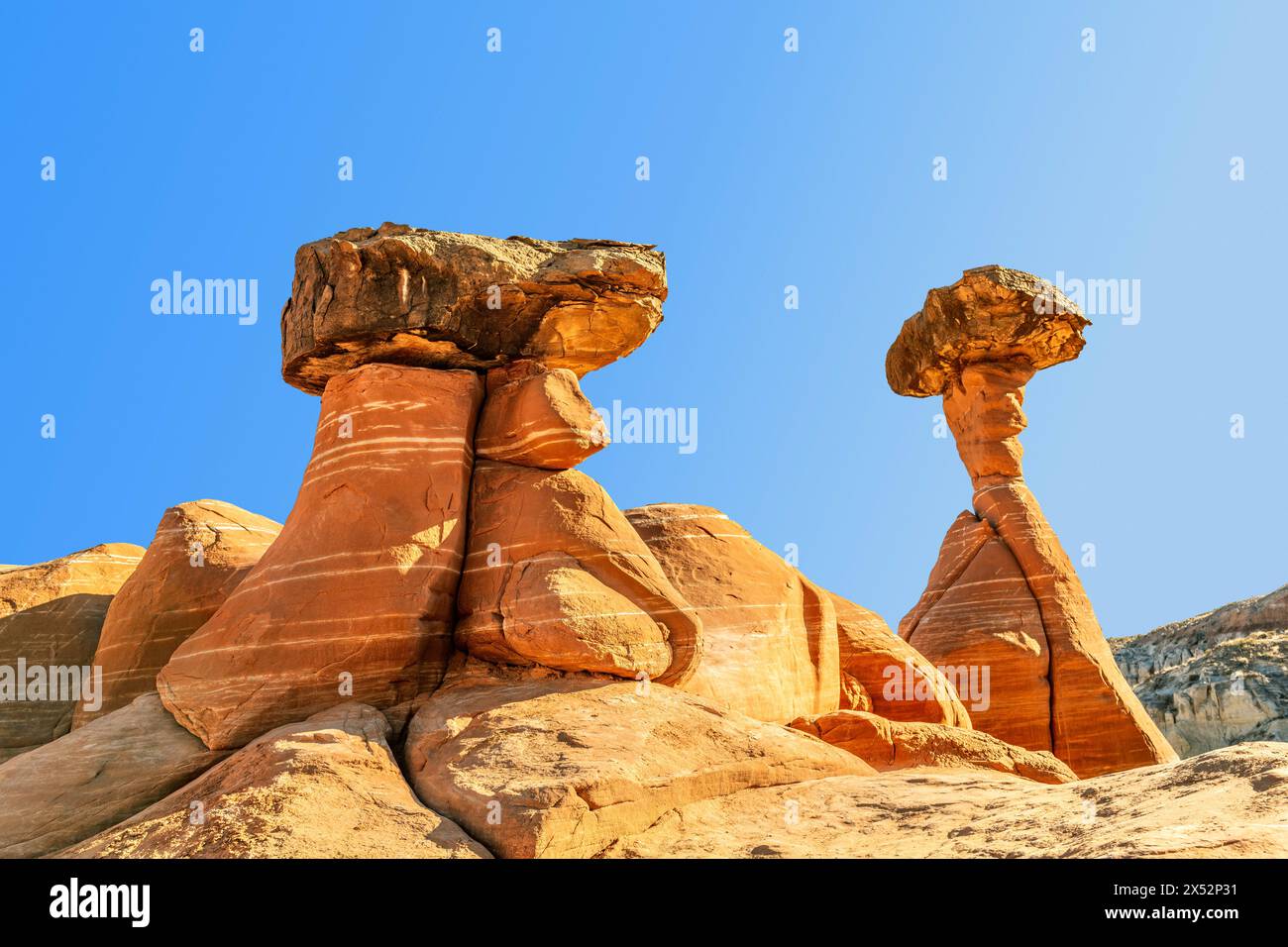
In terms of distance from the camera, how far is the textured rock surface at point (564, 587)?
8789 millimetres

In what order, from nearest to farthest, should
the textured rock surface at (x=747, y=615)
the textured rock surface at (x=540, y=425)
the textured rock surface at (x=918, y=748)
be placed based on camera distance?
the textured rock surface at (x=540, y=425)
the textured rock surface at (x=918, y=748)
the textured rock surface at (x=747, y=615)

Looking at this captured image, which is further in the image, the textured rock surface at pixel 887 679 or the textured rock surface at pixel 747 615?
the textured rock surface at pixel 887 679

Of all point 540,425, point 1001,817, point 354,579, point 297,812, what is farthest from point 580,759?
point 540,425

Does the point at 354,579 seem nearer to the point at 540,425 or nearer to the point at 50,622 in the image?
the point at 540,425

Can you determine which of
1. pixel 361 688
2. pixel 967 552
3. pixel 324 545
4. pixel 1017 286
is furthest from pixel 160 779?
pixel 1017 286

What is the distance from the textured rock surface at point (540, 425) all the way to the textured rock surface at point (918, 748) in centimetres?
336

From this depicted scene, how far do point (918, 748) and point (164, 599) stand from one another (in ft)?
23.1

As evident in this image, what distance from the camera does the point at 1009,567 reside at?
729 inches

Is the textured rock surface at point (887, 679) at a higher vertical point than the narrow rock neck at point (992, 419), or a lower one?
lower

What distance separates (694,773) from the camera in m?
7.68

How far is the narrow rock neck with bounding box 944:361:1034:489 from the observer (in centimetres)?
1959

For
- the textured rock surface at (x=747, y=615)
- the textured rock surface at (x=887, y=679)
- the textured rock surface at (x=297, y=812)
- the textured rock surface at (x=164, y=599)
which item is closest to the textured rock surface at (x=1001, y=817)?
the textured rock surface at (x=297, y=812)

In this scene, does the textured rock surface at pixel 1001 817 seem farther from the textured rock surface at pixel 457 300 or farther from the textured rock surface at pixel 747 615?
the textured rock surface at pixel 457 300
